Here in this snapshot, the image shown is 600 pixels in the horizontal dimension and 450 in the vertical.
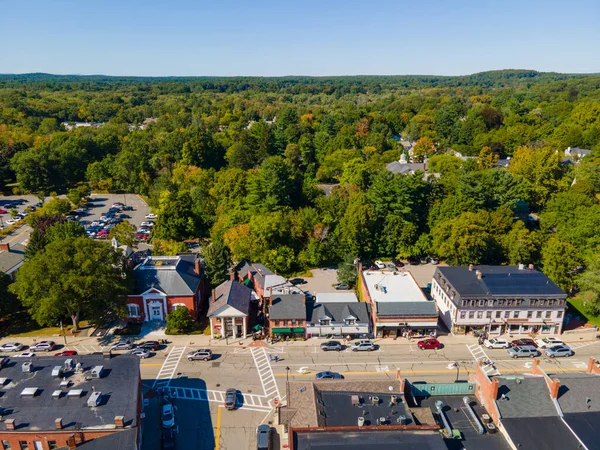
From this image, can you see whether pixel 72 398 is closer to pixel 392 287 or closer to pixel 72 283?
pixel 72 283

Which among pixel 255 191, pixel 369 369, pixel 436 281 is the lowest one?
pixel 369 369

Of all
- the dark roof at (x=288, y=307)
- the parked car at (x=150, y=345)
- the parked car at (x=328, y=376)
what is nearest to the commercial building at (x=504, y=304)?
the parked car at (x=328, y=376)

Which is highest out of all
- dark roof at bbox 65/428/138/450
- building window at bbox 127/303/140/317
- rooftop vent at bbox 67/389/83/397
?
rooftop vent at bbox 67/389/83/397

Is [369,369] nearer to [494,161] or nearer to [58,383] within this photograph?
[58,383]

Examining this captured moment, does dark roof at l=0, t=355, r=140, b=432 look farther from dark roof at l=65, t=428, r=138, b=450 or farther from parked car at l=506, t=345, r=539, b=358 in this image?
parked car at l=506, t=345, r=539, b=358

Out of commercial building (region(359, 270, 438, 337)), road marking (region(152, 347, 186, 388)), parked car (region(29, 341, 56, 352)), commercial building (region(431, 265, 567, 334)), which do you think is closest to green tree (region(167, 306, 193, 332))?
road marking (region(152, 347, 186, 388))

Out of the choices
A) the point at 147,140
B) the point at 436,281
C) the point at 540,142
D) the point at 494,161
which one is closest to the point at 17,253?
the point at 436,281

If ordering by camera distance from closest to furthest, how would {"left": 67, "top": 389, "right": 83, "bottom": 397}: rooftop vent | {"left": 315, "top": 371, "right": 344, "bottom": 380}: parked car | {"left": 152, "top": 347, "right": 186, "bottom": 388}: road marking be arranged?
{"left": 67, "top": 389, "right": 83, "bottom": 397}: rooftop vent, {"left": 152, "top": 347, "right": 186, "bottom": 388}: road marking, {"left": 315, "top": 371, "right": 344, "bottom": 380}: parked car
